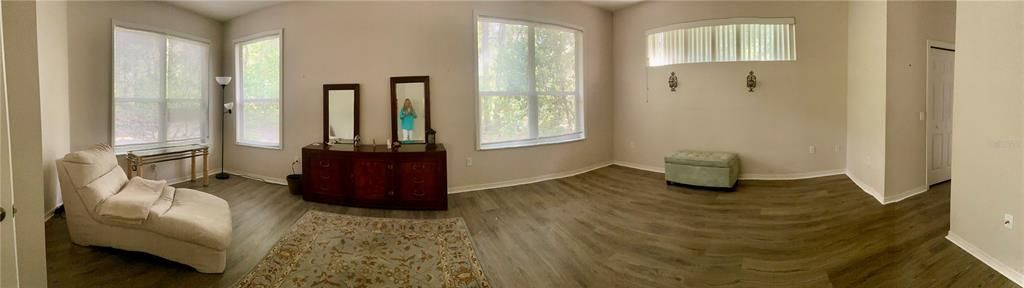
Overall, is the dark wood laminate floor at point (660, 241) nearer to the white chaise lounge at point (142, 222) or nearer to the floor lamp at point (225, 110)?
the white chaise lounge at point (142, 222)

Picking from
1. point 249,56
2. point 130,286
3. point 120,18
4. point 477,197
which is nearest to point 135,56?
point 120,18

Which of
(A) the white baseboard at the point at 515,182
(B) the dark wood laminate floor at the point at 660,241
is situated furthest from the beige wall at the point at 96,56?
(A) the white baseboard at the point at 515,182

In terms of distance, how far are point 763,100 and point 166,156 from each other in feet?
23.2

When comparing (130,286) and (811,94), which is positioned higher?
(811,94)

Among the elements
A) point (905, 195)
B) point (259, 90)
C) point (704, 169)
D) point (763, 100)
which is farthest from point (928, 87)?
point (259, 90)

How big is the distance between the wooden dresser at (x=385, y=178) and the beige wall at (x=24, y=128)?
227 cm

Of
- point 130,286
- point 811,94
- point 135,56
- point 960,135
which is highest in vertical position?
point 135,56

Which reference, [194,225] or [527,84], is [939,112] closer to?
[527,84]

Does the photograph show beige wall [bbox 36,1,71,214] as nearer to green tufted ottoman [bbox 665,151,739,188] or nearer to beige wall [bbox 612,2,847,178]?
green tufted ottoman [bbox 665,151,739,188]

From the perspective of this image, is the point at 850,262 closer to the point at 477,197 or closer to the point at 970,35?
the point at 970,35

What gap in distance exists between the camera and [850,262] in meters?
2.36

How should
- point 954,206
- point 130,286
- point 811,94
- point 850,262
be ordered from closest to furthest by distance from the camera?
point 130,286 < point 850,262 < point 954,206 < point 811,94

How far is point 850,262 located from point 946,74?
351cm

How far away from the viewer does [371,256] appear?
2512 mm
